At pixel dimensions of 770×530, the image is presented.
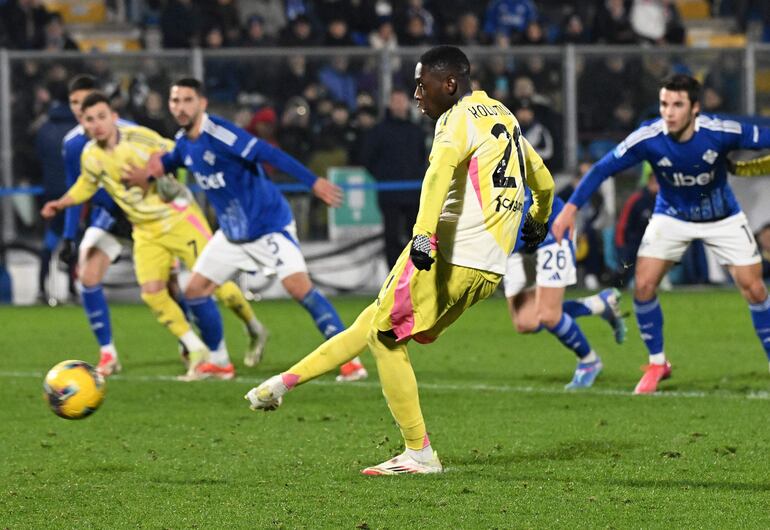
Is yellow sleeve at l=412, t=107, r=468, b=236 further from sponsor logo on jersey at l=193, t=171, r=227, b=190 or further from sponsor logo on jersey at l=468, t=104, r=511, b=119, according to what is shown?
sponsor logo on jersey at l=193, t=171, r=227, b=190

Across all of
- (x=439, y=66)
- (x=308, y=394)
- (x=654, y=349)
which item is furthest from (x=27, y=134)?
(x=439, y=66)

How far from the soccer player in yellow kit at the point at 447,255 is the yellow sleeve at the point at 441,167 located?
2 centimetres

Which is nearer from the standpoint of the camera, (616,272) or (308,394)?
(308,394)

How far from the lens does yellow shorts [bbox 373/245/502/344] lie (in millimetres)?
6586

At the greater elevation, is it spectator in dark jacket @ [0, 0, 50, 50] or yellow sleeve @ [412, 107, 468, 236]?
spectator in dark jacket @ [0, 0, 50, 50]

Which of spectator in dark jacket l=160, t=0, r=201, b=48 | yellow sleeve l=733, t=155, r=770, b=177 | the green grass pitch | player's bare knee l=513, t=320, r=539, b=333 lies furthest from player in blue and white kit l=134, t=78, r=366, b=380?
spectator in dark jacket l=160, t=0, r=201, b=48

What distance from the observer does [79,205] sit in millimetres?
11562

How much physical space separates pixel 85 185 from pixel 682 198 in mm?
4482

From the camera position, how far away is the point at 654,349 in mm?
10008

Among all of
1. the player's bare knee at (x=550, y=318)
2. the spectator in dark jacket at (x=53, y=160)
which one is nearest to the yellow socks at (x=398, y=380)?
the player's bare knee at (x=550, y=318)

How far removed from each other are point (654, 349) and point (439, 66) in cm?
408

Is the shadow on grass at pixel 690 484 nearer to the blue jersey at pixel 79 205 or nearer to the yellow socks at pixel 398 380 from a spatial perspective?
the yellow socks at pixel 398 380

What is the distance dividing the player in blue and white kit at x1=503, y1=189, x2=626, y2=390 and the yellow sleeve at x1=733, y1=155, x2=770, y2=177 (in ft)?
4.00

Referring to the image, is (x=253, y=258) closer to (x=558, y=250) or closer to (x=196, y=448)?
(x=558, y=250)
